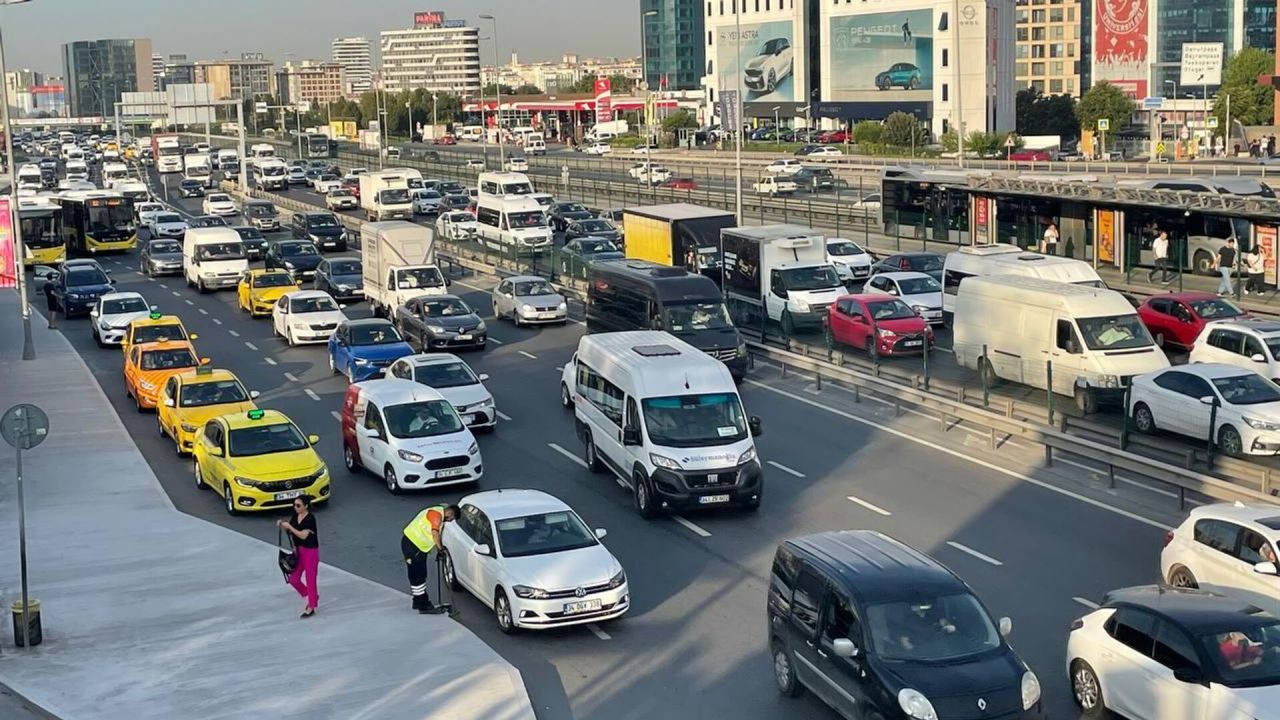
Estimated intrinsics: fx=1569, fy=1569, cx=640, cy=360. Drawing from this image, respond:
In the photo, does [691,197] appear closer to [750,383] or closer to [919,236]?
[919,236]

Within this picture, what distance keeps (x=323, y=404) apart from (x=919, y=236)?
97.1 feet

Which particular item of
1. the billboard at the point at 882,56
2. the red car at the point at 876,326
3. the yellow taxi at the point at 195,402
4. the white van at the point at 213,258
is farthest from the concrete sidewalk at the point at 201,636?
the billboard at the point at 882,56

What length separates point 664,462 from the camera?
22.0m

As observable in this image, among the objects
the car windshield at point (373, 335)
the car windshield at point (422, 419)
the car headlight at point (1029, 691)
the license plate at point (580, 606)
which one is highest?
the car windshield at point (373, 335)

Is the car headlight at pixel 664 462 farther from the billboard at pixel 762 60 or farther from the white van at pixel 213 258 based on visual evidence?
the billboard at pixel 762 60

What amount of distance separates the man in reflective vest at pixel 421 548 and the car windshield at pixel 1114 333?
1345cm

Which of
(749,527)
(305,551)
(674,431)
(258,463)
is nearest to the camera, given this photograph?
(305,551)

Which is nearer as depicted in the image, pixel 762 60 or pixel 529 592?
pixel 529 592

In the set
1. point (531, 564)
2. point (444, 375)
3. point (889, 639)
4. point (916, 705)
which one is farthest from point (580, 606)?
point (444, 375)

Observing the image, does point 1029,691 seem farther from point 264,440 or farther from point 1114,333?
point 1114,333

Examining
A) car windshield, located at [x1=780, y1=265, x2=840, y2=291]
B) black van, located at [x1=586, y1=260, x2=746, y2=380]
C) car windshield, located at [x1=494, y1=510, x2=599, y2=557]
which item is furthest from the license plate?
car windshield, located at [x1=780, y1=265, x2=840, y2=291]

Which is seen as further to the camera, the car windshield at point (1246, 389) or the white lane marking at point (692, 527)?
the car windshield at point (1246, 389)

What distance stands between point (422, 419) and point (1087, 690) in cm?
1310

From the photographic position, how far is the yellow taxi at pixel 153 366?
31844mm
